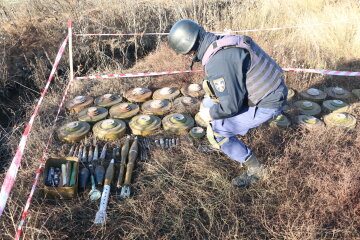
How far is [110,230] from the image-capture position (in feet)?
10.5

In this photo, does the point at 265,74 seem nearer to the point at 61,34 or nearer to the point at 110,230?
the point at 110,230

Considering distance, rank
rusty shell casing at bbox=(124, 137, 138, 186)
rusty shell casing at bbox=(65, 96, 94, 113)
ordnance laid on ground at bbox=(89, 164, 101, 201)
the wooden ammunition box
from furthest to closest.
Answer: rusty shell casing at bbox=(65, 96, 94, 113) → rusty shell casing at bbox=(124, 137, 138, 186) → ordnance laid on ground at bbox=(89, 164, 101, 201) → the wooden ammunition box

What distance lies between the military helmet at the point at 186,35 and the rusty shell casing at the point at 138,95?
257cm

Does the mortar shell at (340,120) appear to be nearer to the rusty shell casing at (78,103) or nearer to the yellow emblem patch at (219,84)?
the yellow emblem patch at (219,84)

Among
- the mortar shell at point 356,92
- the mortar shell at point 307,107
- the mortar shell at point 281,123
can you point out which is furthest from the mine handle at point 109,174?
the mortar shell at point 356,92

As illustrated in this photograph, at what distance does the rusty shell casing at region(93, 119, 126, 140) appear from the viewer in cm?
471

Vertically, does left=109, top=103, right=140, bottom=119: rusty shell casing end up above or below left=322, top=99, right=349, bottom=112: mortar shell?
below

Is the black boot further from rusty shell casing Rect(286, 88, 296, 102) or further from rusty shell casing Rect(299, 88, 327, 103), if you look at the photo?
rusty shell casing Rect(299, 88, 327, 103)

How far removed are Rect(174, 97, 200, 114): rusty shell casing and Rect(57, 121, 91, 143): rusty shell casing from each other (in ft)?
5.51

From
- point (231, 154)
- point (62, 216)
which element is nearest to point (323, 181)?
point (231, 154)

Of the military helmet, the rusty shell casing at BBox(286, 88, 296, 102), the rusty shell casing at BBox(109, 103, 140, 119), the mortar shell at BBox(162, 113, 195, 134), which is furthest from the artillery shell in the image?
the rusty shell casing at BBox(286, 88, 296, 102)

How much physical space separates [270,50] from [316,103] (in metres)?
2.29

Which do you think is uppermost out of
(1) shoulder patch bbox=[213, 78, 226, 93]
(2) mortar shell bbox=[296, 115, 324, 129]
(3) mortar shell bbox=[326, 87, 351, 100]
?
(1) shoulder patch bbox=[213, 78, 226, 93]

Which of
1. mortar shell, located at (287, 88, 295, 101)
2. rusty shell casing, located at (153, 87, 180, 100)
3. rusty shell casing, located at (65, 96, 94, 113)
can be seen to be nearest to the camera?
rusty shell casing, located at (65, 96, 94, 113)
